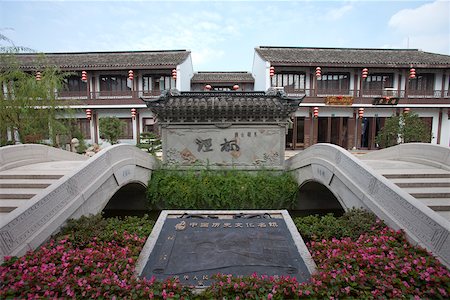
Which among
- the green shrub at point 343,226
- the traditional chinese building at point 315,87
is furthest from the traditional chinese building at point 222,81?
the green shrub at point 343,226

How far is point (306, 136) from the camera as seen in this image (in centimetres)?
1780

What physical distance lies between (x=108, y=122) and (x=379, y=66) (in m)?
17.7

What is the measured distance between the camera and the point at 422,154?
662 cm

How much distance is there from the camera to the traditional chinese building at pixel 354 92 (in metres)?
17.0

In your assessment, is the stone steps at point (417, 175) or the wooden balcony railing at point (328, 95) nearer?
the stone steps at point (417, 175)

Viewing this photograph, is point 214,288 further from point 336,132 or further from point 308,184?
point 336,132

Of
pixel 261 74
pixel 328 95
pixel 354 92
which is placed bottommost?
pixel 328 95

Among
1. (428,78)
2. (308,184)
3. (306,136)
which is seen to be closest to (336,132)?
(306,136)

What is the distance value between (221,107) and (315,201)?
432 centimetres

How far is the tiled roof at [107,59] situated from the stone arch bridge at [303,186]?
10872 mm

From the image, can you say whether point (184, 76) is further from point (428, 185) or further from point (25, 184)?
point (428, 185)

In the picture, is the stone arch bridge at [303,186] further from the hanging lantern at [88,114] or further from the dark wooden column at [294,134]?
the hanging lantern at [88,114]

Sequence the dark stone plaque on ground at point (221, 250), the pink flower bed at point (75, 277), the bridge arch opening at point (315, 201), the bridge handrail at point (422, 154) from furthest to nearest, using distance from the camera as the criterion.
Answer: the bridge arch opening at point (315, 201) < the bridge handrail at point (422, 154) < the dark stone plaque on ground at point (221, 250) < the pink flower bed at point (75, 277)

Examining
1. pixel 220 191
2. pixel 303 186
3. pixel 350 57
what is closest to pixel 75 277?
pixel 220 191
